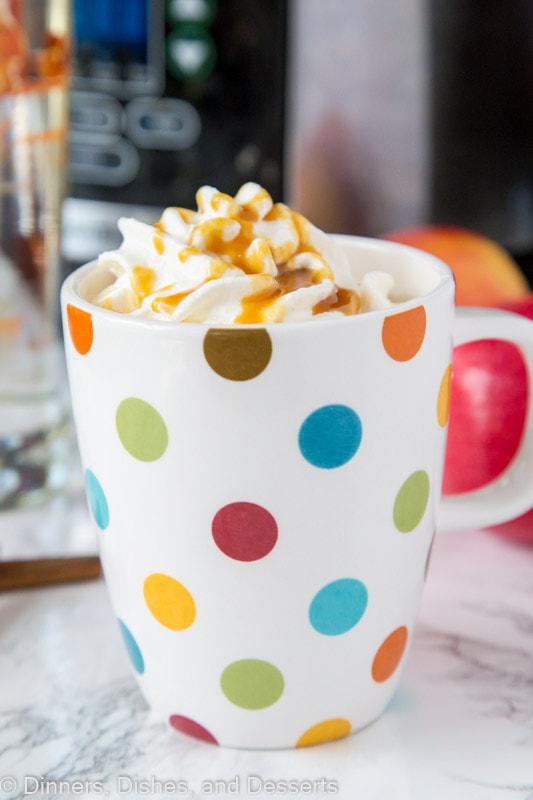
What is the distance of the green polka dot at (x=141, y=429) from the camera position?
336 millimetres

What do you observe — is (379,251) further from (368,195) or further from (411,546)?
(368,195)

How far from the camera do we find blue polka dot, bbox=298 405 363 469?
331mm

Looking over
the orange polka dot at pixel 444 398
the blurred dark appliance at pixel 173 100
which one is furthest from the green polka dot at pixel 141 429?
the blurred dark appliance at pixel 173 100

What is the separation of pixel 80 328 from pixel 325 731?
18 cm

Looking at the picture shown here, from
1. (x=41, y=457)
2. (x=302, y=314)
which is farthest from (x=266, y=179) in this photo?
(x=302, y=314)

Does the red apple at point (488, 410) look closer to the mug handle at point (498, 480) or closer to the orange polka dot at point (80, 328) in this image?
the mug handle at point (498, 480)

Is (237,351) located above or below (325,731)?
above

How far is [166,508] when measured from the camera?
0.35m

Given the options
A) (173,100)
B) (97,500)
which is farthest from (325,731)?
(173,100)

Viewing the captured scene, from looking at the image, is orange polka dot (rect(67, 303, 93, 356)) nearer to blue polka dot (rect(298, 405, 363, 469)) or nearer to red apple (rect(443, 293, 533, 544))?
blue polka dot (rect(298, 405, 363, 469))

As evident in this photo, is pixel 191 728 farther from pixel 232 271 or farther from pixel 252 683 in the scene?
pixel 232 271

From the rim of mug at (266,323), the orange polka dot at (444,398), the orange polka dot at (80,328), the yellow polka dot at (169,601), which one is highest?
the rim of mug at (266,323)

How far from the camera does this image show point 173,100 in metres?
0.73

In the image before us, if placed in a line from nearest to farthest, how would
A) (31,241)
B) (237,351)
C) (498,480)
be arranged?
1. (237,351)
2. (498,480)
3. (31,241)
